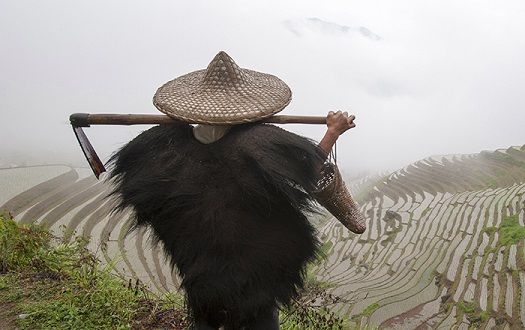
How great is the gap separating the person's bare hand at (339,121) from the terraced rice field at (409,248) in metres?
3.74

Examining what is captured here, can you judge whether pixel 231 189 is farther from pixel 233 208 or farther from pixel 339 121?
pixel 339 121

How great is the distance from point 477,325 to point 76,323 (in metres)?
→ 7.11

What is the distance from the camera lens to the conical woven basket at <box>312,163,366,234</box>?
1528 millimetres

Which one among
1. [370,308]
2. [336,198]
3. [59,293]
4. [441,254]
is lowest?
[370,308]

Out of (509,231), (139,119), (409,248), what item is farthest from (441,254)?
(139,119)

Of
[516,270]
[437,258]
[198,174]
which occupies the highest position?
[198,174]

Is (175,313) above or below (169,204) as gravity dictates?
below

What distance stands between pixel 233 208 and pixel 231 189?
65mm

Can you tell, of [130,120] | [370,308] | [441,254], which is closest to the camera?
[130,120]

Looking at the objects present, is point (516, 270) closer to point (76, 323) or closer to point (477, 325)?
point (477, 325)

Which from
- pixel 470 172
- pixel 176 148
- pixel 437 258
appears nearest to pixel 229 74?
pixel 176 148

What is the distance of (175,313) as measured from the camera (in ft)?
8.56

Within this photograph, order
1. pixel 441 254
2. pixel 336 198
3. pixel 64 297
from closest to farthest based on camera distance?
pixel 336 198, pixel 64 297, pixel 441 254

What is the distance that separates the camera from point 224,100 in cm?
136
